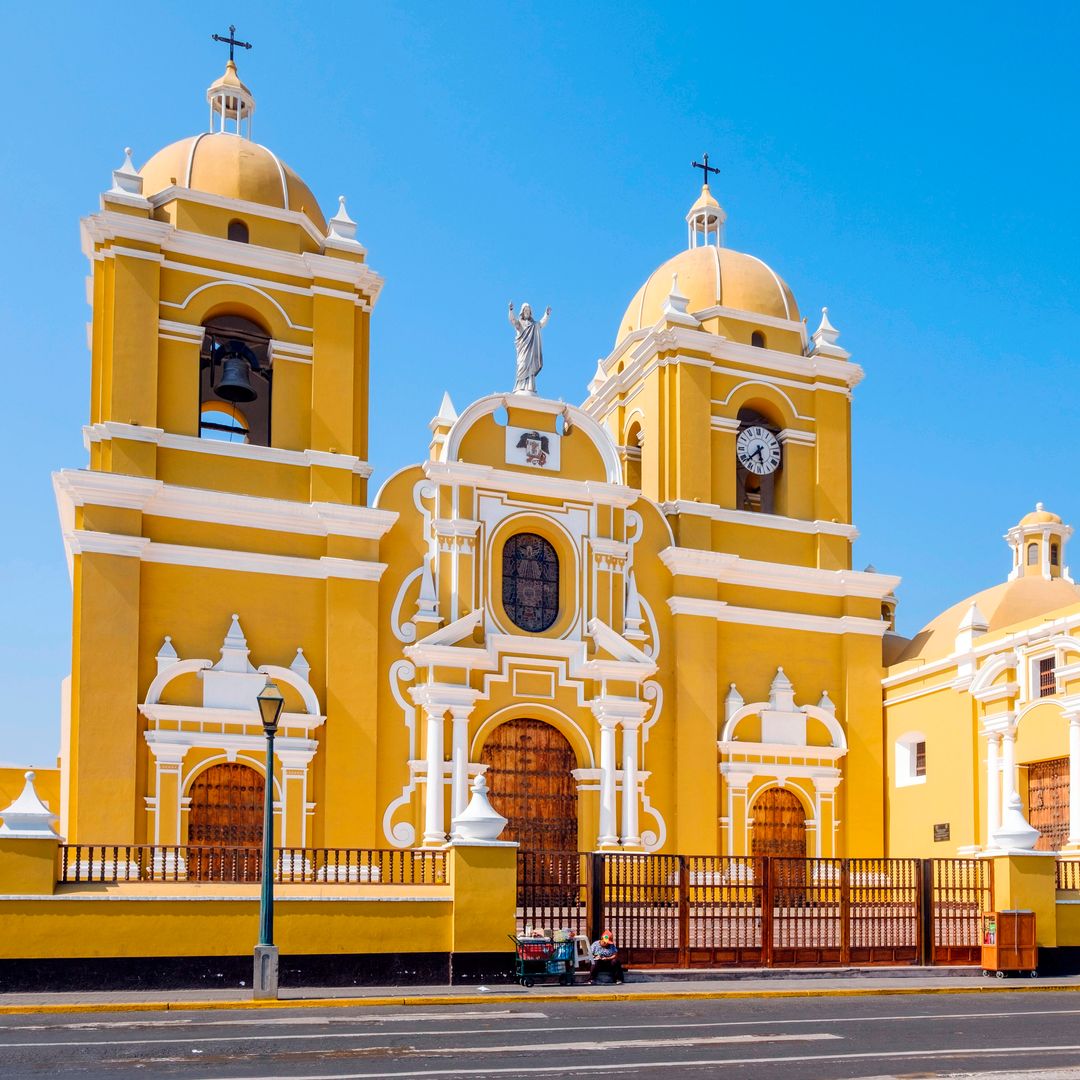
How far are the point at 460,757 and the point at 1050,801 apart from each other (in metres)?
10.0

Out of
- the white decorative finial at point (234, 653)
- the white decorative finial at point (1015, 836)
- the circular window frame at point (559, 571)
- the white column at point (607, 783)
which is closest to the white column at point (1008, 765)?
the white decorative finial at point (1015, 836)

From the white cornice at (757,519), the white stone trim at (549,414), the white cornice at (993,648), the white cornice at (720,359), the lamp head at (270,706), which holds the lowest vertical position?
the lamp head at (270,706)

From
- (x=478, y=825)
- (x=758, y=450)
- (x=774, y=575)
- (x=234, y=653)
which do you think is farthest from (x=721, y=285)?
(x=478, y=825)

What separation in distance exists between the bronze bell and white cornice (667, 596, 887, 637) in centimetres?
860

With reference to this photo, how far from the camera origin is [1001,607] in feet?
91.4

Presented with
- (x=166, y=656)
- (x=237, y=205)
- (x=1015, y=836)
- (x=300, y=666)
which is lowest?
(x=1015, y=836)

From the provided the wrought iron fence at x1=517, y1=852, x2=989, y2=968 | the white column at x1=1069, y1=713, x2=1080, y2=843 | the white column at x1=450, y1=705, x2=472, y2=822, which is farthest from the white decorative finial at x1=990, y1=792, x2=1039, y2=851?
the white column at x1=450, y1=705, x2=472, y2=822

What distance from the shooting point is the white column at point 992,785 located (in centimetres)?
2455

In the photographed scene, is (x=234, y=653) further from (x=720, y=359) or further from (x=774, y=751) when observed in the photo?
(x=720, y=359)

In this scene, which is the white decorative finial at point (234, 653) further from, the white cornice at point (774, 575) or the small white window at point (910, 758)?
the small white window at point (910, 758)

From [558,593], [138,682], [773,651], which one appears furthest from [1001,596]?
[138,682]

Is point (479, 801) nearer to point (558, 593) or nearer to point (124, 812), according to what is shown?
point (124, 812)

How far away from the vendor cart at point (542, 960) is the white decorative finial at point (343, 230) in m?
13.7

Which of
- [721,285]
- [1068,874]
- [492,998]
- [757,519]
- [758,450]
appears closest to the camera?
[492,998]
